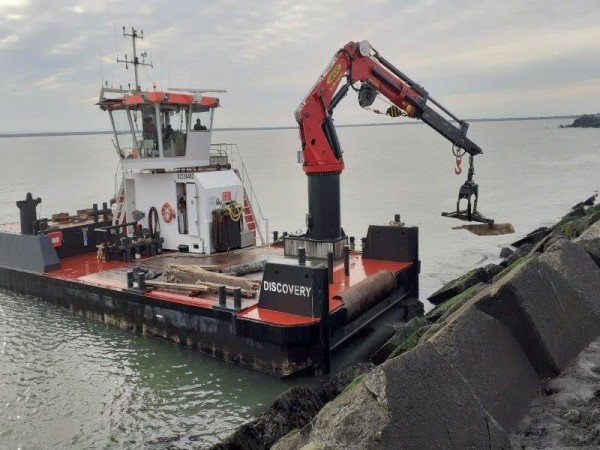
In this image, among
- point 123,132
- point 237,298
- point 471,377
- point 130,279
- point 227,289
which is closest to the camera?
point 471,377

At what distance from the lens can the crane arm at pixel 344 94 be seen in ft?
34.7

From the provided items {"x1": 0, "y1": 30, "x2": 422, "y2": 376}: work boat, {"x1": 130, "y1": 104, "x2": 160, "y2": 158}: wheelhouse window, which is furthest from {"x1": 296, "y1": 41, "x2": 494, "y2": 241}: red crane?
{"x1": 130, "y1": 104, "x2": 160, "y2": 158}: wheelhouse window

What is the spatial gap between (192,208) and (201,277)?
133 inches

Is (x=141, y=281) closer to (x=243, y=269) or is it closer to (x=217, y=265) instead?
(x=217, y=265)

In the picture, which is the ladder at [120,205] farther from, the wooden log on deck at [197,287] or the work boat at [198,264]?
the wooden log on deck at [197,287]

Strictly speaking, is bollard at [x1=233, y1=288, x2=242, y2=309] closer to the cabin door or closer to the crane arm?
the crane arm

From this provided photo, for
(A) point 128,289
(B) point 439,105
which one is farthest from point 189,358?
(B) point 439,105

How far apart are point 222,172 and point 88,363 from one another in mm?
5810

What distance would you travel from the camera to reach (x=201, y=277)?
9.87 m

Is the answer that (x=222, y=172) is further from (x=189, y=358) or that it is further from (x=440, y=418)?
(x=440, y=418)

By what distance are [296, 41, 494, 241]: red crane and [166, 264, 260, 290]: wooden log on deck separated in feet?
7.78

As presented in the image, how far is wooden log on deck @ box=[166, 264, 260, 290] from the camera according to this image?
31.2 feet

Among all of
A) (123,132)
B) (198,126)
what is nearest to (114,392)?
(123,132)

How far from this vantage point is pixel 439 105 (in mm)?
11148
